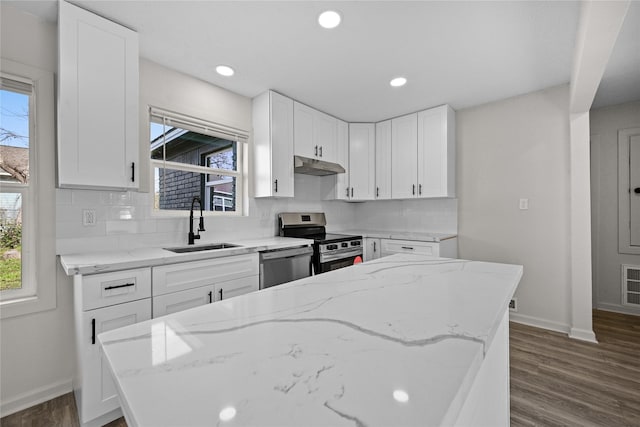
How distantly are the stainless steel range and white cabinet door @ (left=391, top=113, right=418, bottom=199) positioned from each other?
85 centimetres

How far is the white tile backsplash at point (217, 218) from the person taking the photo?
1985mm

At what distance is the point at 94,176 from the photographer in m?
1.84

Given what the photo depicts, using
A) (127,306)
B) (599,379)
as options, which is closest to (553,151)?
(599,379)

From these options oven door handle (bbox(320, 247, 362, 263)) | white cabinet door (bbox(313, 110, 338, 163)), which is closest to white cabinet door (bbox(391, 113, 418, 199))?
white cabinet door (bbox(313, 110, 338, 163))

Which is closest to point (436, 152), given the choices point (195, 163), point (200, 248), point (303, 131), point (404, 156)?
point (404, 156)

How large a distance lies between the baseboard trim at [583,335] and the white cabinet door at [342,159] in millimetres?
2703

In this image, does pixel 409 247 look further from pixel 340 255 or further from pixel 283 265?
pixel 283 265

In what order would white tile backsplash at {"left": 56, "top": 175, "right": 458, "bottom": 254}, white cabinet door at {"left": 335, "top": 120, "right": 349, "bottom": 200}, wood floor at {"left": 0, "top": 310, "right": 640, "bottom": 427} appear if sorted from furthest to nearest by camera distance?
white cabinet door at {"left": 335, "top": 120, "right": 349, "bottom": 200} < white tile backsplash at {"left": 56, "top": 175, "right": 458, "bottom": 254} < wood floor at {"left": 0, "top": 310, "right": 640, "bottom": 427}

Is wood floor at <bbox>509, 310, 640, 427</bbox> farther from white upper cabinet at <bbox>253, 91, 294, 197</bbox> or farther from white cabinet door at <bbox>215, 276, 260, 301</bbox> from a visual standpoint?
white upper cabinet at <bbox>253, 91, 294, 197</bbox>

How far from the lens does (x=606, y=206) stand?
3393 millimetres

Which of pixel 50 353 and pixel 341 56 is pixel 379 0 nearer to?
pixel 341 56

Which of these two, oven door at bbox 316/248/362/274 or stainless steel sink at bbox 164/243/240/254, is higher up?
stainless steel sink at bbox 164/243/240/254

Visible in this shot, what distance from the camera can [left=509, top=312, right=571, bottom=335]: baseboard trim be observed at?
9.26 ft

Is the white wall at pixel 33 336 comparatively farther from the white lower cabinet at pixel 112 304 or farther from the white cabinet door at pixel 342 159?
the white cabinet door at pixel 342 159
